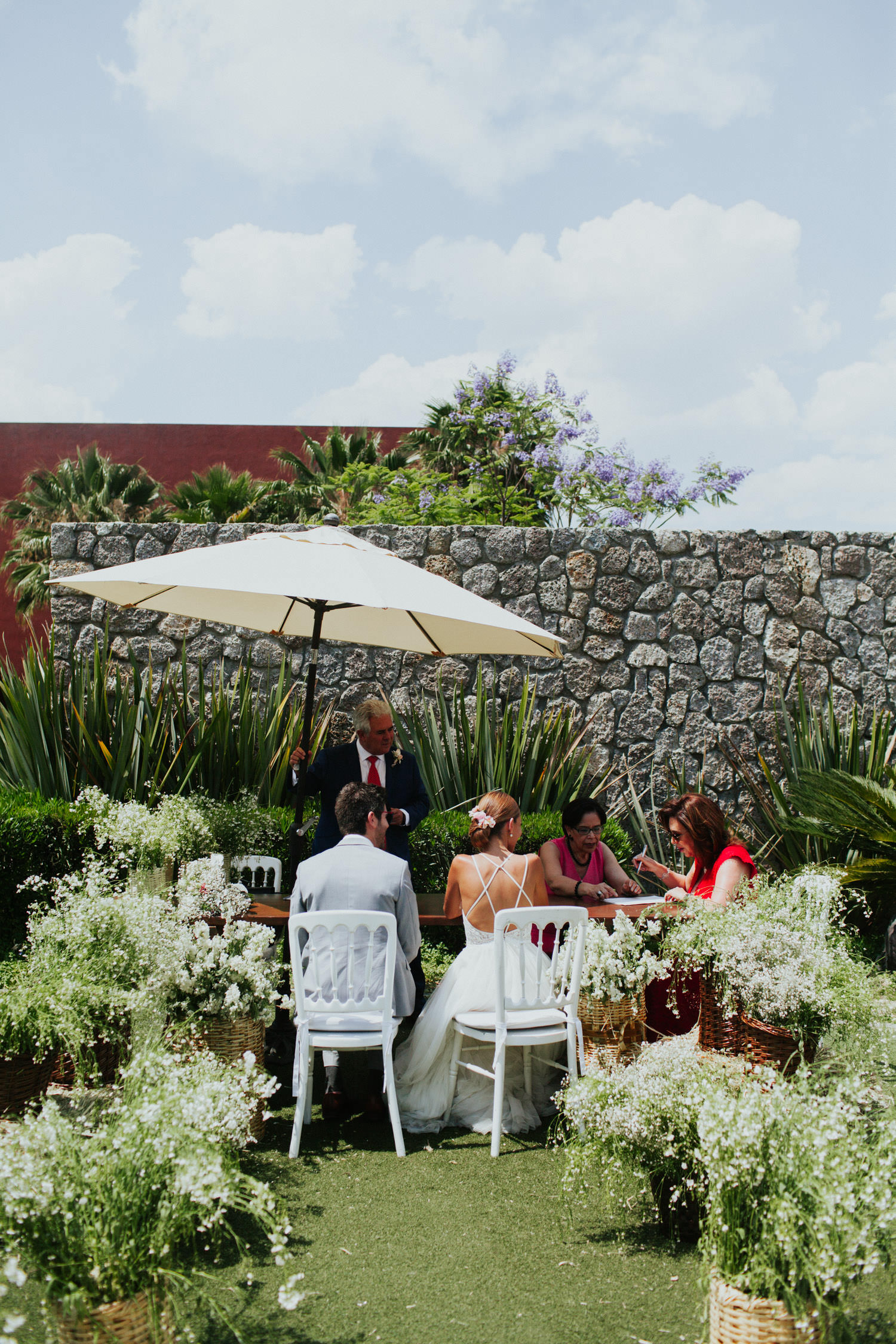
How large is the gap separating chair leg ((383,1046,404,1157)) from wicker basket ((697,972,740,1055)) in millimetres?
1189

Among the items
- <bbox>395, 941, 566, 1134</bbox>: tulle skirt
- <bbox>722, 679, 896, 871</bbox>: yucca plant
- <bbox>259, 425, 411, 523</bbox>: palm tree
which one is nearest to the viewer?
<bbox>395, 941, 566, 1134</bbox>: tulle skirt

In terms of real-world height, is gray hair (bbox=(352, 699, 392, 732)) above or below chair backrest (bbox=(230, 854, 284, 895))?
above

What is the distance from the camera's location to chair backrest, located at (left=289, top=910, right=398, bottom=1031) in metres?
3.42

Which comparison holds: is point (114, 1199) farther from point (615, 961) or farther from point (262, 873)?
point (262, 873)

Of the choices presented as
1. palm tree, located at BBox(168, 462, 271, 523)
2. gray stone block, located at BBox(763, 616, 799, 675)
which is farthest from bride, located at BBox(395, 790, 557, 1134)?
palm tree, located at BBox(168, 462, 271, 523)

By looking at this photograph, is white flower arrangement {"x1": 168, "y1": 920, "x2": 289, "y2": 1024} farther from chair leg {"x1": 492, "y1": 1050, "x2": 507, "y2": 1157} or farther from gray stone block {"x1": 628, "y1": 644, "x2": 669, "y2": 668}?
gray stone block {"x1": 628, "y1": 644, "x2": 669, "y2": 668}

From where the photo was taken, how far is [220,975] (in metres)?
3.51

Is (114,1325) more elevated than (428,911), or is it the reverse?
(114,1325)

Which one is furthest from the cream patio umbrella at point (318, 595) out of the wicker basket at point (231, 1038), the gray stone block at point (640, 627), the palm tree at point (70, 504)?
the palm tree at point (70, 504)

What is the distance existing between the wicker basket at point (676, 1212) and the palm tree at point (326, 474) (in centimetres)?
1159

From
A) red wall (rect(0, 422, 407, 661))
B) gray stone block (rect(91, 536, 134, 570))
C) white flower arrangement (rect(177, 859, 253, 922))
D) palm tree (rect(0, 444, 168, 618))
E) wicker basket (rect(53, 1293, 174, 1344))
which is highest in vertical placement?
red wall (rect(0, 422, 407, 661))

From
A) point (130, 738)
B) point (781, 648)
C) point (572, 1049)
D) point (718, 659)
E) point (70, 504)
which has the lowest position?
point (572, 1049)

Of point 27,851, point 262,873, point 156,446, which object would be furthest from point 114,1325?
point 156,446

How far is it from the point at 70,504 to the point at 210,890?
13.4 m
